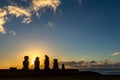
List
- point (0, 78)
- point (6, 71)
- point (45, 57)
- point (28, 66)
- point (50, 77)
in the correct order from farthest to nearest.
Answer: point (45, 57)
point (28, 66)
point (6, 71)
point (50, 77)
point (0, 78)

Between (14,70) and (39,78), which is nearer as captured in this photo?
(39,78)

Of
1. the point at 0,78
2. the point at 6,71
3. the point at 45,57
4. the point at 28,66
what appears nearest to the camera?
the point at 0,78

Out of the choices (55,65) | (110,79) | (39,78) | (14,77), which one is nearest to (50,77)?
(39,78)

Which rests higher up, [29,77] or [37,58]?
[37,58]

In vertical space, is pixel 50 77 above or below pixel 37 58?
below

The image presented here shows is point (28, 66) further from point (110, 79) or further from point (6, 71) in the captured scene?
point (110, 79)

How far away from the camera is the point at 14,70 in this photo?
44.9 m

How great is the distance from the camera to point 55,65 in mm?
54938

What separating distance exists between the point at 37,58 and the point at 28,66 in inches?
120

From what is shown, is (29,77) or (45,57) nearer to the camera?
(29,77)

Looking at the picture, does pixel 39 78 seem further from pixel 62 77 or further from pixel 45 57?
pixel 45 57

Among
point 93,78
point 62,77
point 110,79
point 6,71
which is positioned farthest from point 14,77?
point 110,79

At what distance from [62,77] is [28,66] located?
1282 centimetres

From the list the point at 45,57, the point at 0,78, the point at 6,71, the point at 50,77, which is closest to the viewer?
the point at 0,78
